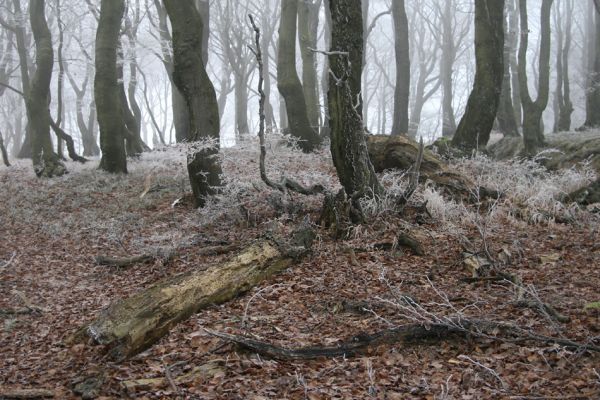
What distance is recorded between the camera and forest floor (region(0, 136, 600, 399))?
137 inches

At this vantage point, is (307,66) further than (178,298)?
Yes

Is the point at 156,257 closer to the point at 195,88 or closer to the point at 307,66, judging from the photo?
the point at 195,88

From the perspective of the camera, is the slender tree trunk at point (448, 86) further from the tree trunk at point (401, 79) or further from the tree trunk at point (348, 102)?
the tree trunk at point (348, 102)

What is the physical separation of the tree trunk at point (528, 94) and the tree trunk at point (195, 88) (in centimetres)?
676

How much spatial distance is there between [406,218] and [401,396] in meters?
3.95

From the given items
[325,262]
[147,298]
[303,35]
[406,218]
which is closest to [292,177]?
[406,218]

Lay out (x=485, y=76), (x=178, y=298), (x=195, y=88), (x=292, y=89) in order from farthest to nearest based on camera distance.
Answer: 1. (x=292, y=89)
2. (x=485, y=76)
3. (x=195, y=88)
4. (x=178, y=298)

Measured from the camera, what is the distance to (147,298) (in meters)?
4.54

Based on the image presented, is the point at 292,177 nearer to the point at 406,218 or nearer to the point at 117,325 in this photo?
the point at 406,218

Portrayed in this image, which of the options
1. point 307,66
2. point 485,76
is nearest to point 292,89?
point 307,66

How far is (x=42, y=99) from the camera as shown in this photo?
13.5 m

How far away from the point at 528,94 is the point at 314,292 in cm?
992

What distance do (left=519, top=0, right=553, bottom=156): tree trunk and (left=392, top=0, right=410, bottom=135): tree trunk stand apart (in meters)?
3.02

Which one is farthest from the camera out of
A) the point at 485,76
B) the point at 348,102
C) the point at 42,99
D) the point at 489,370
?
the point at 42,99
